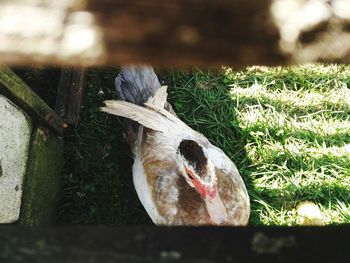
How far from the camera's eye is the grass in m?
3.29

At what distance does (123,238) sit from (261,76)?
3270 millimetres

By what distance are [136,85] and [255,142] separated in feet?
3.39

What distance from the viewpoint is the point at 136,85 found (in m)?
3.29

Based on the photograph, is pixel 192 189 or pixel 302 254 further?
pixel 192 189

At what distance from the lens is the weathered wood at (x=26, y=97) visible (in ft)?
7.68

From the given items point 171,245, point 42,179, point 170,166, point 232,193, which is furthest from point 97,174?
point 171,245

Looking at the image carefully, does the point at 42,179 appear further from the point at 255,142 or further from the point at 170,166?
the point at 255,142

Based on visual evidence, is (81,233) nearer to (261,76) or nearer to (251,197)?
(251,197)

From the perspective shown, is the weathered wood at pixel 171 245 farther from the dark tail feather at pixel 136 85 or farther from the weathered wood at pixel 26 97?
the dark tail feather at pixel 136 85

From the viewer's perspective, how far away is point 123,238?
706 mm

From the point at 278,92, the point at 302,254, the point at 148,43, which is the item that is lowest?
the point at 302,254

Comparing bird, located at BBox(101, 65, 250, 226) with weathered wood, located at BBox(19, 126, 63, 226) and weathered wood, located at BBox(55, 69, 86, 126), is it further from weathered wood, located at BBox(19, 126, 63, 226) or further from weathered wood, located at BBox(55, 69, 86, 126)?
weathered wood, located at BBox(19, 126, 63, 226)

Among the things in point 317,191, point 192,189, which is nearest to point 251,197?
point 317,191

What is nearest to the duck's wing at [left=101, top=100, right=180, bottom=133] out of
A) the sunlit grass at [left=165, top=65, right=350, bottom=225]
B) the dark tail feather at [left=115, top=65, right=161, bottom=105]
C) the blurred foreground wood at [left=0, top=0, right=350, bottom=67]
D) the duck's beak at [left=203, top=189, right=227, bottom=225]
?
the dark tail feather at [left=115, top=65, right=161, bottom=105]
